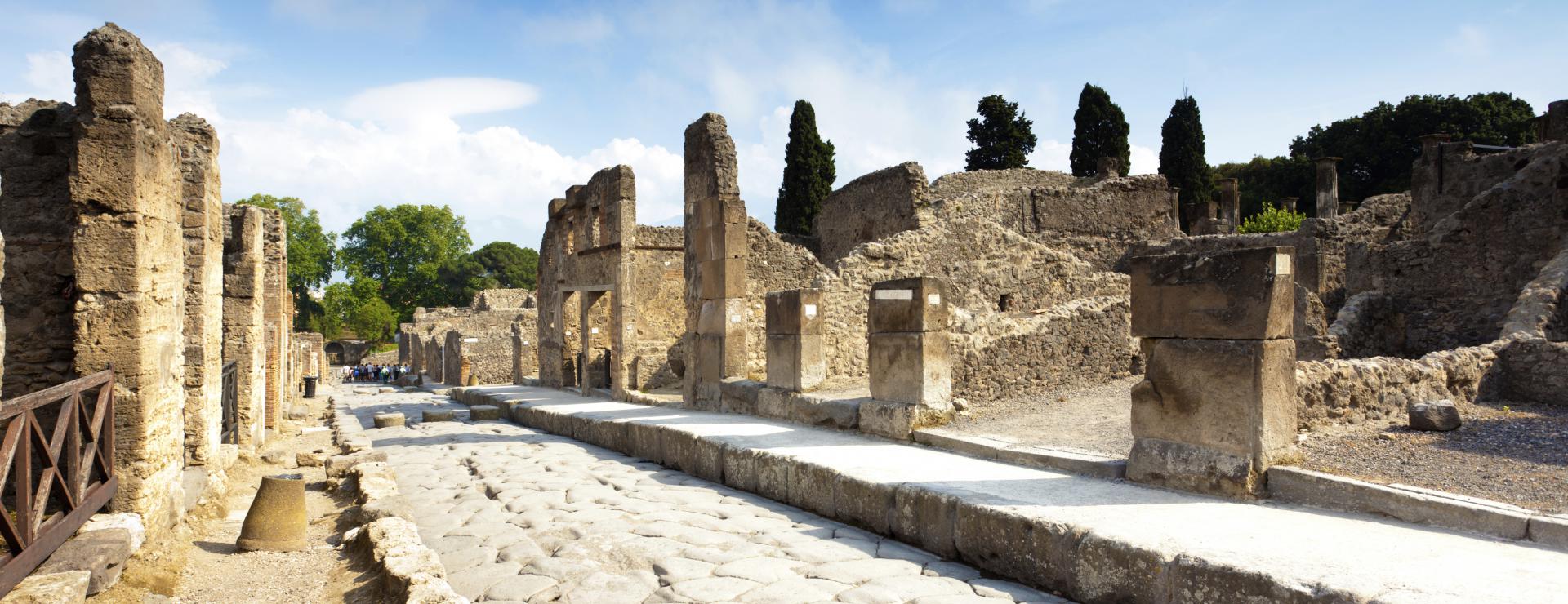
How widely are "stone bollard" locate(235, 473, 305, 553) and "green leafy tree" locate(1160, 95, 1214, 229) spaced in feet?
123

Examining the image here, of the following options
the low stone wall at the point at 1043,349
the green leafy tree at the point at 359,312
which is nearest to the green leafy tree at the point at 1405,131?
the low stone wall at the point at 1043,349

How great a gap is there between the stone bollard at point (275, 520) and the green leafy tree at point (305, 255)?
58.4 meters

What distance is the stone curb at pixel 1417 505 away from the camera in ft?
13.0

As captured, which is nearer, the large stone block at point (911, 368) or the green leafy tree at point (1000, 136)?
the large stone block at point (911, 368)

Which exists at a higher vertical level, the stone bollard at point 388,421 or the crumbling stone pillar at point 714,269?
the crumbling stone pillar at point 714,269

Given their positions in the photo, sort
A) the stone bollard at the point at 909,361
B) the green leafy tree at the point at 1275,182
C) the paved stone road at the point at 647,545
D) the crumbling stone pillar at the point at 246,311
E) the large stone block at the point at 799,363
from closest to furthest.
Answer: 1. the paved stone road at the point at 647,545
2. the stone bollard at the point at 909,361
3. the large stone block at the point at 799,363
4. the crumbling stone pillar at the point at 246,311
5. the green leafy tree at the point at 1275,182

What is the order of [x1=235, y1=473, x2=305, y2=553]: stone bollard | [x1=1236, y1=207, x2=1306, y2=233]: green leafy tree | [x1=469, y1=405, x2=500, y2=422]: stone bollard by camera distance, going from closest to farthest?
[x1=235, y1=473, x2=305, y2=553]: stone bollard < [x1=469, y1=405, x2=500, y2=422]: stone bollard < [x1=1236, y1=207, x2=1306, y2=233]: green leafy tree

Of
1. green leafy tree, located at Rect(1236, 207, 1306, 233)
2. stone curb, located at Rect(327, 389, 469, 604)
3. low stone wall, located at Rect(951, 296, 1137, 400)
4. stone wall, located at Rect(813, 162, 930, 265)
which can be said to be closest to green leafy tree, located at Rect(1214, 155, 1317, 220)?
green leafy tree, located at Rect(1236, 207, 1306, 233)

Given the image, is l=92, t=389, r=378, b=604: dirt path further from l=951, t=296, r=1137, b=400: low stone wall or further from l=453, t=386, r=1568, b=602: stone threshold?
l=951, t=296, r=1137, b=400: low stone wall

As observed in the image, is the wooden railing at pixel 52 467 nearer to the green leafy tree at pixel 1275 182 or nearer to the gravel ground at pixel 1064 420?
the gravel ground at pixel 1064 420

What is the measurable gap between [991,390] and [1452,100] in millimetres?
38998

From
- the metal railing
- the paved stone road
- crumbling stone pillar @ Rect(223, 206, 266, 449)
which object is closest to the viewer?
the paved stone road

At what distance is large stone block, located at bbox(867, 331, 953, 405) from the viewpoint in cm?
823

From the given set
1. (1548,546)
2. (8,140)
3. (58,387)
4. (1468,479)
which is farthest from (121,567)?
(1468,479)
